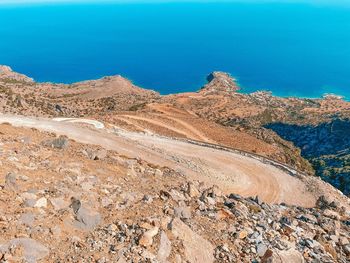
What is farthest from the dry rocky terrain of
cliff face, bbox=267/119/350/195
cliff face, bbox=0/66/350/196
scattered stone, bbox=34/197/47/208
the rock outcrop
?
the rock outcrop

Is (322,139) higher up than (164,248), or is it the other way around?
(322,139)

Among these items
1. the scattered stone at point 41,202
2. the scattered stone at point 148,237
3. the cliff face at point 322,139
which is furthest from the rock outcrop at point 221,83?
the scattered stone at point 148,237

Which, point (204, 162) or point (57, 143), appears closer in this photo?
point (57, 143)

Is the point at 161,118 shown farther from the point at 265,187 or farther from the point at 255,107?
the point at 255,107

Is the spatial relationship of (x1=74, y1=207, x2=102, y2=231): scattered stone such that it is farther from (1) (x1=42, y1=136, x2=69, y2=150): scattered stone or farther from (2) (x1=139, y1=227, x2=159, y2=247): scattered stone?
(1) (x1=42, y1=136, x2=69, y2=150): scattered stone

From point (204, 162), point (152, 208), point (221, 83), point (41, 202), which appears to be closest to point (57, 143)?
point (41, 202)

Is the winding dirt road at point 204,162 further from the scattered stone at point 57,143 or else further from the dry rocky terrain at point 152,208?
the scattered stone at point 57,143

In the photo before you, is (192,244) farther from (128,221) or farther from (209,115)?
(209,115)

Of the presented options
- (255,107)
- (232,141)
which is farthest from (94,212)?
(255,107)
